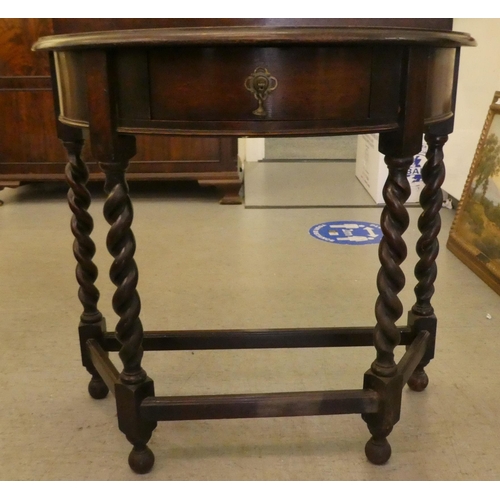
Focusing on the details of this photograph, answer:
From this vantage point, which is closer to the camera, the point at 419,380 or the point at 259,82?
the point at 259,82

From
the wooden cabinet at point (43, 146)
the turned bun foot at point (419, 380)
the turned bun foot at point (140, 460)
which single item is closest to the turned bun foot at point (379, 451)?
the turned bun foot at point (419, 380)

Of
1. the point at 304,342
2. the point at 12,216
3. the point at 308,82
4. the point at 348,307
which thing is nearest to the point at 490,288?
the point at 348,307

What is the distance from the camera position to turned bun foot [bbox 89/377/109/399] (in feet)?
4.13

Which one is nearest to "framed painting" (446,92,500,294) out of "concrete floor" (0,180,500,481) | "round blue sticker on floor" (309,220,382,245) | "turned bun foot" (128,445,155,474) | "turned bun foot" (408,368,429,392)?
"concrete floor" (0,180,500,481)

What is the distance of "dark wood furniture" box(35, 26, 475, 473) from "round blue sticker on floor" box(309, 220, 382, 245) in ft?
4.08

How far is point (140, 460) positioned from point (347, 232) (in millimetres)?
1572

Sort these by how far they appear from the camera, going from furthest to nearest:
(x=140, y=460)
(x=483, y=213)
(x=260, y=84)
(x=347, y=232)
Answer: (x=347, y=232), (x=483, y=213), (x=140, y=460), (x=260, y=84)

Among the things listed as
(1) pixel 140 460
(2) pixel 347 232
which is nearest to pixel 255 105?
(1) pixel 140 460

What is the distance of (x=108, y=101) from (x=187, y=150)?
2080 millimetres

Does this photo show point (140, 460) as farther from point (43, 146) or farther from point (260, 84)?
point (43, 146)

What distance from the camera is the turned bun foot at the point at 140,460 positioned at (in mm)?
1028

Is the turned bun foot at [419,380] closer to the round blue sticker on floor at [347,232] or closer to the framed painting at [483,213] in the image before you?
the framed painting at [483,213]

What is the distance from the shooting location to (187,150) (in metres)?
2.90

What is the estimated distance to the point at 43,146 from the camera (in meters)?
2.89
